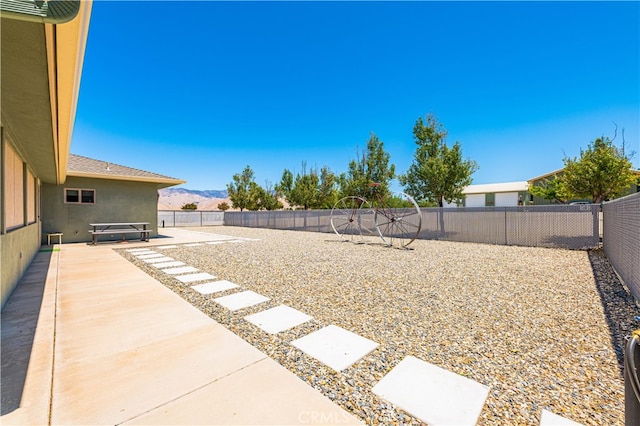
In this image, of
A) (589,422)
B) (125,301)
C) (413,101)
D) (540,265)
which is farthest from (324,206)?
(589,422)

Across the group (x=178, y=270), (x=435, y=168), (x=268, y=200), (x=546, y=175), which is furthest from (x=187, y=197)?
(x=178, y=270)

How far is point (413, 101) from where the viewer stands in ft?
55.8

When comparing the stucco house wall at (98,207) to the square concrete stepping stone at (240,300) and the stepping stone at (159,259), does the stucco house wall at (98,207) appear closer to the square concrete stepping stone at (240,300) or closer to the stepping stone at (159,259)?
the stepping stone at (159,259)

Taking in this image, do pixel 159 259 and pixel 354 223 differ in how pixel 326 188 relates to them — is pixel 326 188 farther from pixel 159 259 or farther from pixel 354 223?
pixel 159 259

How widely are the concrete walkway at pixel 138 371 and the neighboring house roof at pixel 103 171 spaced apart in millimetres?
8081

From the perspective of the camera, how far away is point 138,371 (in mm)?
2084

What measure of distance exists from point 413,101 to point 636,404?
1856 cm

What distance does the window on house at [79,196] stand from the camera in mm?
10245

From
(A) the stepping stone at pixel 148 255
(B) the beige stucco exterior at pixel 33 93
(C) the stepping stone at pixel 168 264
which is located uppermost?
(B) the beige stucco exterior at pixel 33 93

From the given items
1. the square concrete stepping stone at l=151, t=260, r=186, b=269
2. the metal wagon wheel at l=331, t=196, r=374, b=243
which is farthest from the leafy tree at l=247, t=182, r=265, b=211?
the square concrete stepping stone at l=151, t=260, r=186, b=269

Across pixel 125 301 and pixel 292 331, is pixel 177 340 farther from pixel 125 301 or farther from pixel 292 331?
pixel 125 301

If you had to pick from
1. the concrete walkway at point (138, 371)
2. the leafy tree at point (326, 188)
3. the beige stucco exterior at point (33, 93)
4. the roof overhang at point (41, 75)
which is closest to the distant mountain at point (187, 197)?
the leafy tree at point (326, 188)

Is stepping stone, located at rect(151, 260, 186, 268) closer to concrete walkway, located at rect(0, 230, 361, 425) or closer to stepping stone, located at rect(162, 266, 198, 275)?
stepping stone, located at rect(162, 266, 198, 275)

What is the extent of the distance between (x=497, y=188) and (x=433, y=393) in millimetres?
38973
